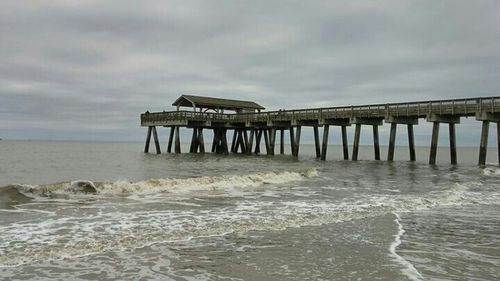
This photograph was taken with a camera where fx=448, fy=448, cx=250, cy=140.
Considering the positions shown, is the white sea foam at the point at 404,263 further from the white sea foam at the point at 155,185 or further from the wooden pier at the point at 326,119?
the wooden pier at the point at 326,119

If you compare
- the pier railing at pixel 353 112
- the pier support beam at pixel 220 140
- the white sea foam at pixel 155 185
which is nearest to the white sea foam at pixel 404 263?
the white sea foam at pixel 155 185

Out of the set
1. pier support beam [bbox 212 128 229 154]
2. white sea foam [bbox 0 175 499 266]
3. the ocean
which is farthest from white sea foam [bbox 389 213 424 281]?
pier support beam [bbox 212 128 229 154]

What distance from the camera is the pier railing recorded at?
96.1ft

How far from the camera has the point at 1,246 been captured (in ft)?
24.1

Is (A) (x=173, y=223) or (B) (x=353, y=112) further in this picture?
(B) (x=353, y=112)

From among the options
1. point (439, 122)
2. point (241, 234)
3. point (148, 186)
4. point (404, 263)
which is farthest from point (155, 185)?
point (439, 122)

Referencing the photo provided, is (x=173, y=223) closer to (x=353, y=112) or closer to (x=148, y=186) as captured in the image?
(x=148, y=186)

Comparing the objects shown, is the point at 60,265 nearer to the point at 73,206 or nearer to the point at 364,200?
the point at 73,206

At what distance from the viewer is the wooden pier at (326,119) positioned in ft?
98.0

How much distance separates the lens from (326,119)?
39188mm

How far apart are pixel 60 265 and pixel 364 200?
9931mm

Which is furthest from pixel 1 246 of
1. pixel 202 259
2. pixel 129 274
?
pixel 202 259

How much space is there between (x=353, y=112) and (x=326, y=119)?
10.4 ft

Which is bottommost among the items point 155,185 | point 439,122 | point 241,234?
point 155,185
